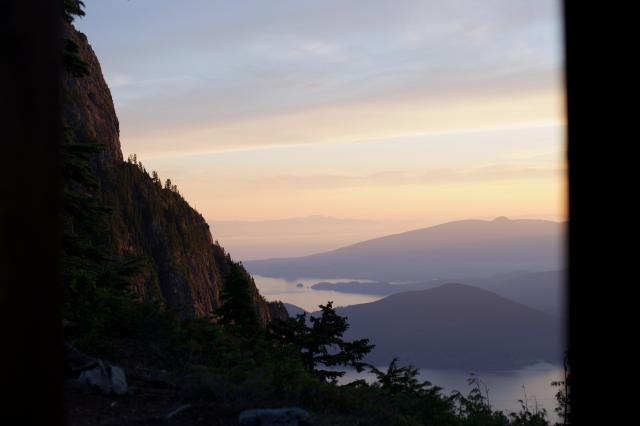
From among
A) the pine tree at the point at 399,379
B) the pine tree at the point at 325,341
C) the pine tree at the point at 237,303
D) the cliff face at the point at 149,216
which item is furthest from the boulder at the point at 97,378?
the cliff face at the point at 149,216

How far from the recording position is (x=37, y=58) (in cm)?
158

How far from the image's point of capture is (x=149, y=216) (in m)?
126

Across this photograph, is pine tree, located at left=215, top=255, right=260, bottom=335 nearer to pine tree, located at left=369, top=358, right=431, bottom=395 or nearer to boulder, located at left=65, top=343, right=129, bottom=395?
pine tree, located at left=369, top=358, right=431, bottom=395

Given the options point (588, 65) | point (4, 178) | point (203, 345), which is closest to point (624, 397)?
point (588, 65)

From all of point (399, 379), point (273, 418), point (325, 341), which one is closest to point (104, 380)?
point (273, 418)

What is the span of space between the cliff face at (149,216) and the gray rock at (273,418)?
97544 millimetres

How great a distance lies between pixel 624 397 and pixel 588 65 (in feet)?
2.56

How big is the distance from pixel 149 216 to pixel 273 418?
12175 centimetres

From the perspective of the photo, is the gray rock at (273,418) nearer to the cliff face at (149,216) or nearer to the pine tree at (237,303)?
the pine tree at (237,303)

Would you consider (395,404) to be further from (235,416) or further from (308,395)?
(235,416)

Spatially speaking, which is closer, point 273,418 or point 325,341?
point 273,418

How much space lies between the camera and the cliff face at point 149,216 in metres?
114

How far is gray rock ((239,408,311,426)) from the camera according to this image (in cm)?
849

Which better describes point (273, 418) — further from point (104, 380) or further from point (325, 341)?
point (325, 341)
